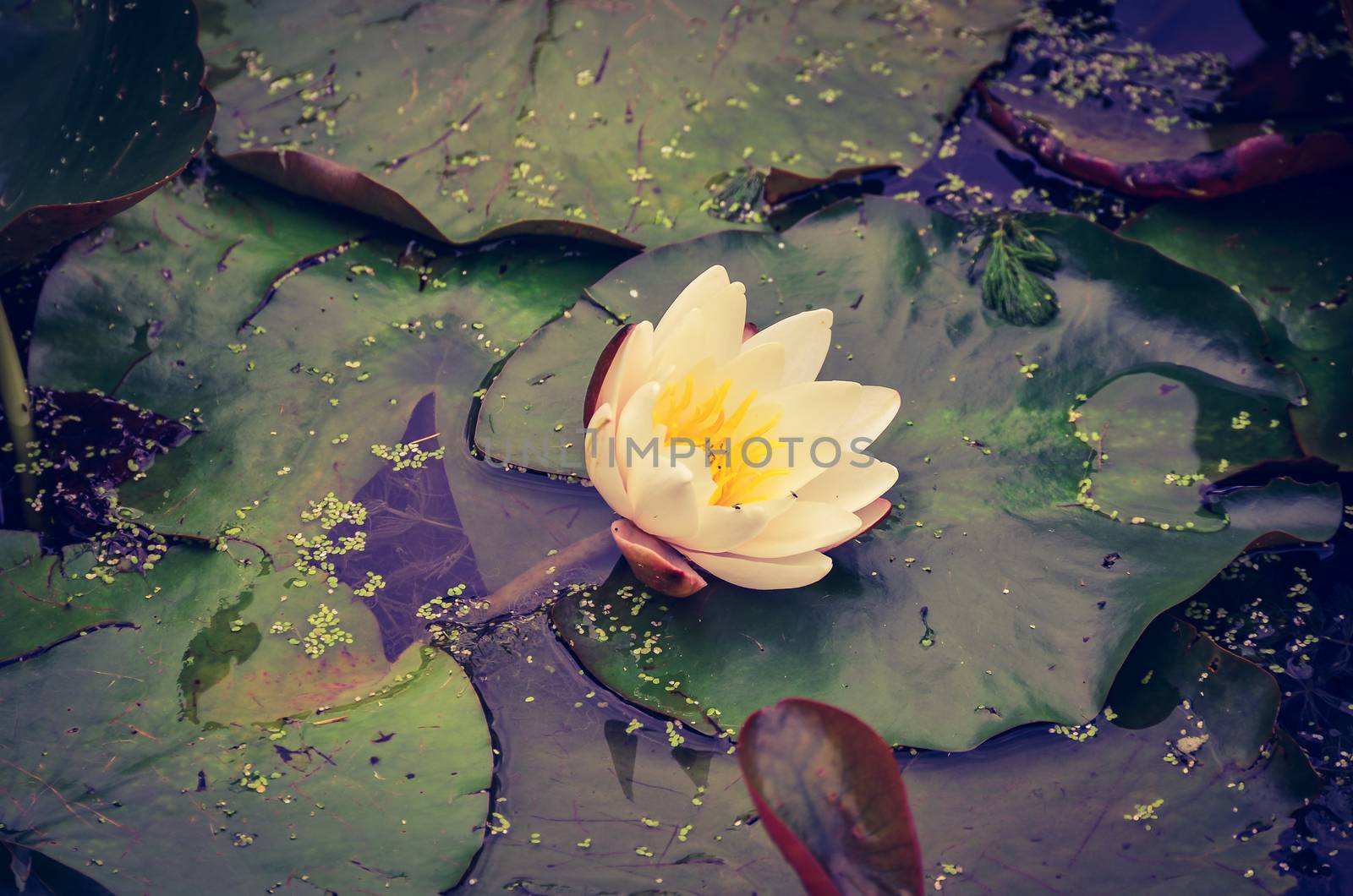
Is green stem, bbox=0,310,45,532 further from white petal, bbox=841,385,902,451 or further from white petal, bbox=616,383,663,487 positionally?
white petal, bbox=841,385,902,451

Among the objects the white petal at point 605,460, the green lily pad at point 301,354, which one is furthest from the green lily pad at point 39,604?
the white petal at point 605,460

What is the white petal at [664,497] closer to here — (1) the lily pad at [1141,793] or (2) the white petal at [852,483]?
(2) the white petal at [852,483]

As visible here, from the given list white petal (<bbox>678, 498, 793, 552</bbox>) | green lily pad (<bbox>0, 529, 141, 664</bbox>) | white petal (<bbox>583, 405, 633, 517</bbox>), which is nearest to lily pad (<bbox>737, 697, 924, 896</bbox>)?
white petal (<bbox>678, 498, 793, 552</bbox>)

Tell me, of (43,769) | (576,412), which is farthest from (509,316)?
(43,769)

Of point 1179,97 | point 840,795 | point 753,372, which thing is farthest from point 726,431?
point 1179,97

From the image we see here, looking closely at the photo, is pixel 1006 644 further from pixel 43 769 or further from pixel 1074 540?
pixel 43 769

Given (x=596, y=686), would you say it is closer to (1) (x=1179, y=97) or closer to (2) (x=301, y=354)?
(2) (x=301, y=354)
